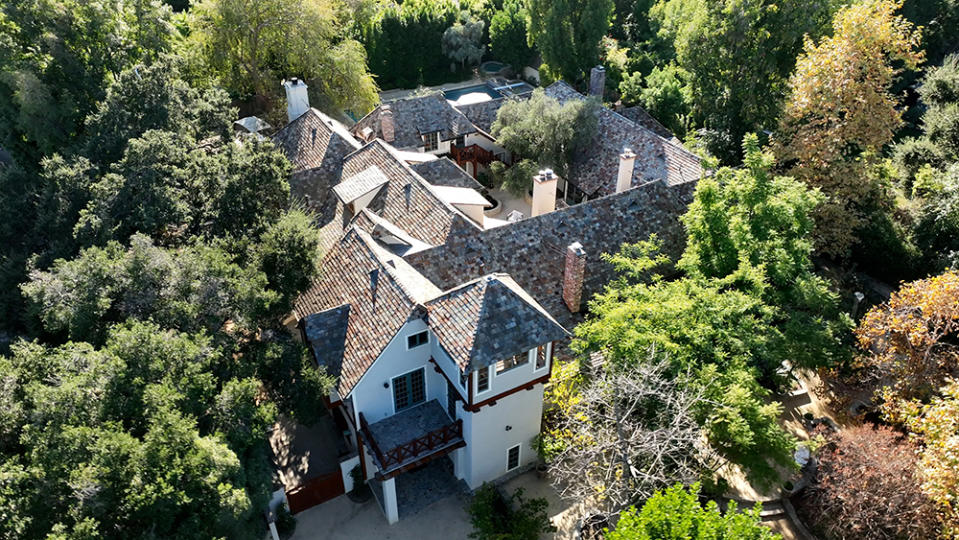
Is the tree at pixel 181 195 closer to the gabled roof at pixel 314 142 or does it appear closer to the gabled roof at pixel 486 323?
the gabled roof at pixel 314 142

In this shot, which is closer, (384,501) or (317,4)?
(384,501)

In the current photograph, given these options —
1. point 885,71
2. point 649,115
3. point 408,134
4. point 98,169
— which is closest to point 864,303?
point 885,71

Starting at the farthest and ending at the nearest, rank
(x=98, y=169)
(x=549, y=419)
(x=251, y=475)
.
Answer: (x=98, y=169) < (x=549, y=419) < (x=251, y=475)

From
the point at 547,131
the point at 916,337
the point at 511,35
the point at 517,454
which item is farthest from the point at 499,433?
the point at 511,35

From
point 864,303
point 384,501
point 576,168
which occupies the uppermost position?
point 576,168

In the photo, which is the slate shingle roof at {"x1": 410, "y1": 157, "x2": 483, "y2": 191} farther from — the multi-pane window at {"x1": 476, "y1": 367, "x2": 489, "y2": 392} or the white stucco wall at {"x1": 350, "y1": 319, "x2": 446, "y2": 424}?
the multi-pane window at {"x1": 476, "y1": 367, "x2": 489, "y2": 392}

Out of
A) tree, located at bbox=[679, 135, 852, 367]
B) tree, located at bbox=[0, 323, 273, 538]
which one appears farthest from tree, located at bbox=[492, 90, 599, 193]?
tree, located at bbox=[0, 323, 273, 538]

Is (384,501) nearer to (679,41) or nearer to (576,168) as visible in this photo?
(576,168)
